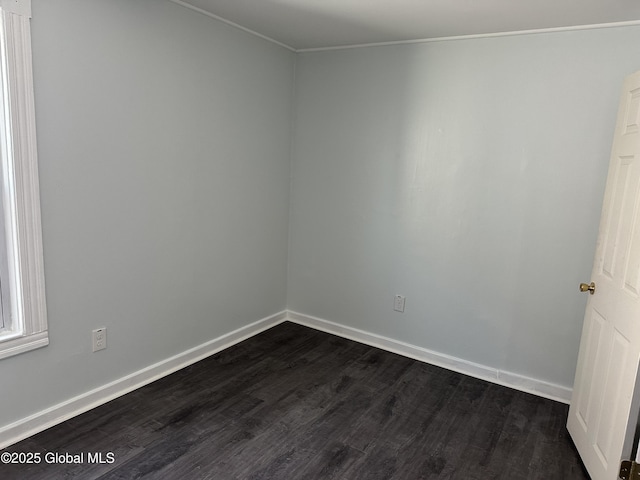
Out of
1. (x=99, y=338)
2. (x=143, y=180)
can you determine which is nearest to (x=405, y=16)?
(x=143, y=180)

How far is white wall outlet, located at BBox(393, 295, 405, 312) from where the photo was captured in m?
3.37

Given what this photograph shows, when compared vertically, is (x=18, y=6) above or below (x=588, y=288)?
above

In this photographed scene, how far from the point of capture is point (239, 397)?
2.66 m

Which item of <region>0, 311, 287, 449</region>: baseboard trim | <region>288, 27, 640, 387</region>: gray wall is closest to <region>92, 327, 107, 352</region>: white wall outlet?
<region>0, 311, 287, 449</region>: baseboard trim

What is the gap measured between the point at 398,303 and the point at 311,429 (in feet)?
4.25

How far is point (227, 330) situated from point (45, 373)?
130 centimetres

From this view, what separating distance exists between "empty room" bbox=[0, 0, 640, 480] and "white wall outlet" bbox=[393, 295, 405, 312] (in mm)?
11

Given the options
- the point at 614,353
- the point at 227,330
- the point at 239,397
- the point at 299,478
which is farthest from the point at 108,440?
the point at 614,353

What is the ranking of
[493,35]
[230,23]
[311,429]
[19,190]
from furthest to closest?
[230,23] → [493,35] → [311,429] → [19,190]

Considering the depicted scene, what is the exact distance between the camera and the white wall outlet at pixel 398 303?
3367 millimetres

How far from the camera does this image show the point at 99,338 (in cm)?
246

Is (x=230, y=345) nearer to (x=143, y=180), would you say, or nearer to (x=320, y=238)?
(x=320, y=238)

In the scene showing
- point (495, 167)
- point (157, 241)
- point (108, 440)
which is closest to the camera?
point (108, 440)

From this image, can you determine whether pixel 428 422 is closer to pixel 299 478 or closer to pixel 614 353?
pixel 299 478
